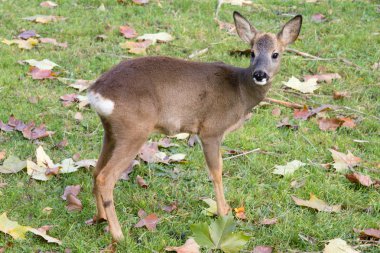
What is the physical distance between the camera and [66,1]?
27.3 ft

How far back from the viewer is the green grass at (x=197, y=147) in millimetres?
4195

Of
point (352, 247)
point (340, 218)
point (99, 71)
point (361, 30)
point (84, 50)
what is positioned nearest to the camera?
point (352, 247)

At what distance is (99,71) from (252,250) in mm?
3237

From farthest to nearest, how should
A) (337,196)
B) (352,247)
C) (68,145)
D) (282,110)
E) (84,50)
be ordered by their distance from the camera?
(84,50) → (282,110) → (68,145) → (337,196) → (352,247)

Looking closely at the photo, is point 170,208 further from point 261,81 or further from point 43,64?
point 43,64

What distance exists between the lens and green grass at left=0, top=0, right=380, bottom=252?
4195 mm

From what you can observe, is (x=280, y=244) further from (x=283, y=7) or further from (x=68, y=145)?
(x=283, y=7)

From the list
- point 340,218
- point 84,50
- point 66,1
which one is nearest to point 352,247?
point 340,218

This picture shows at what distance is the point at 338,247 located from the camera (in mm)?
3846

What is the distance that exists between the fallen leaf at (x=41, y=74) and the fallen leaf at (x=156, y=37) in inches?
50.8

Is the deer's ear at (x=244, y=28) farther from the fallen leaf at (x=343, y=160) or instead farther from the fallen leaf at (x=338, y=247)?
the fallen leaf at (x=338, y=247)

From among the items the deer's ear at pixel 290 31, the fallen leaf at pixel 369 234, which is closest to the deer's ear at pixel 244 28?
the deer's ear at pixel 290 31

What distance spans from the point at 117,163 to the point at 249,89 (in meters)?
1.22

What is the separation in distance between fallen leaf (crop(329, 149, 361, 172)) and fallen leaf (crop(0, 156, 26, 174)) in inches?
96.7
